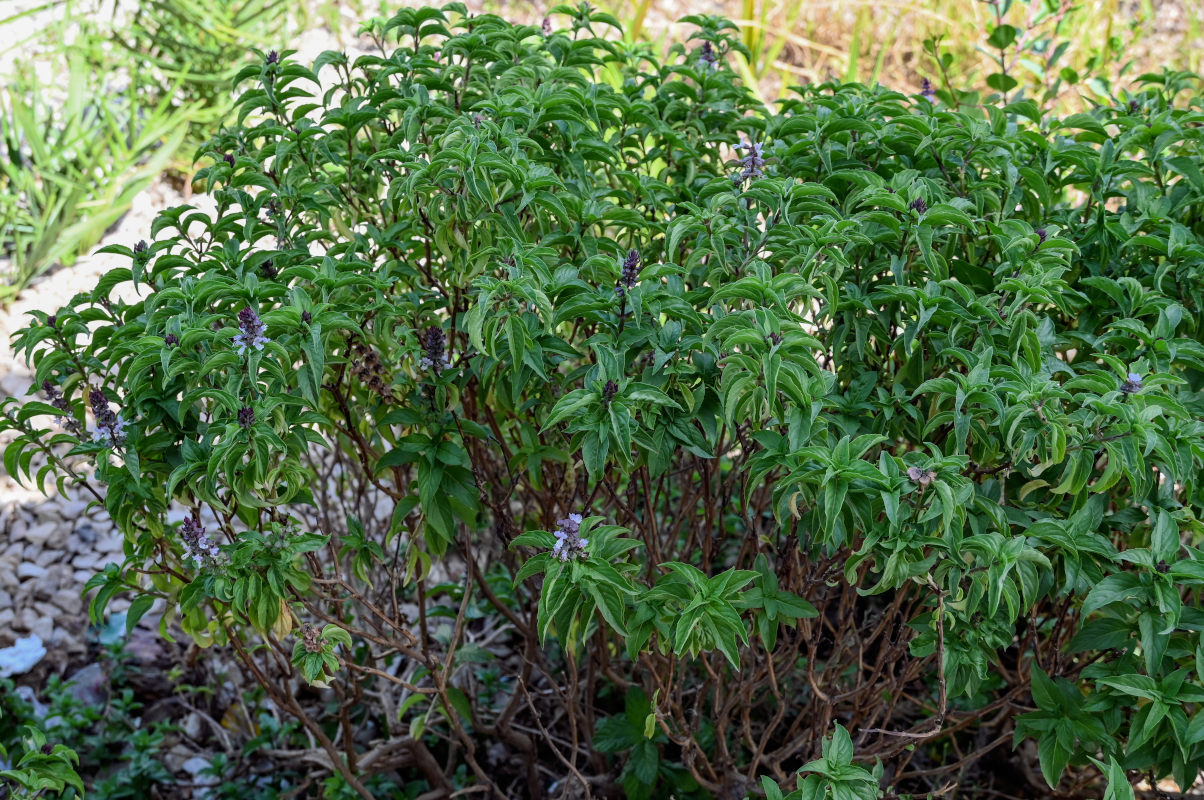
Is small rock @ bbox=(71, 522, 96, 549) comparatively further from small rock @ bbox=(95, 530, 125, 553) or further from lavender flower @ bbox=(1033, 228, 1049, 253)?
lavender flower @ bbox=(1033, 228, 1049, 253)

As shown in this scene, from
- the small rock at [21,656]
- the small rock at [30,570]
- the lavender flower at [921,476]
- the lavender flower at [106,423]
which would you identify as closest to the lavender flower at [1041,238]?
the lavender flower at [921,476]

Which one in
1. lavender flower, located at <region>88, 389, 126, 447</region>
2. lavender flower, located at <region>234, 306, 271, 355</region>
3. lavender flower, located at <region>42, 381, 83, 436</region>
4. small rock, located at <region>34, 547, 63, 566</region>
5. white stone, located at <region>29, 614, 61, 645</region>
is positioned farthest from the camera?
small rock, located at <region>34, 547, 63, 566</region>

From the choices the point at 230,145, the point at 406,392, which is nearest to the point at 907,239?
the point at 406,392

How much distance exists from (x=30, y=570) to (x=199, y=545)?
6.68ft

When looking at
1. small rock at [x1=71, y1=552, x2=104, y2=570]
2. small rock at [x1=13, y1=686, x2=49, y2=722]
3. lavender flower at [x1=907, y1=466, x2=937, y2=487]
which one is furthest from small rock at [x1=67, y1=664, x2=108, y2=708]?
lavender flower at [x1=907, y1=466, x2=937, y2=487]

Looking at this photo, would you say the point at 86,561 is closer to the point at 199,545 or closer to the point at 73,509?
the point at 73,509

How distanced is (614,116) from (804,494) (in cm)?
95

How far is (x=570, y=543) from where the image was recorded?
1.50m

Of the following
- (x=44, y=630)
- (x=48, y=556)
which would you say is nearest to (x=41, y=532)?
(x=48, y=556)

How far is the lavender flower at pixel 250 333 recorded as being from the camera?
1.60 m

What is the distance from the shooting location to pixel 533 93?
2.05 metres

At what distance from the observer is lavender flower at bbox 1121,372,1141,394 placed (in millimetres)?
1550

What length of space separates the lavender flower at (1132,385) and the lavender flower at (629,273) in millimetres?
737

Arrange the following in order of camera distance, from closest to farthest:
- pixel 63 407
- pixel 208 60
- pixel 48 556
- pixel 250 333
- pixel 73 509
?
pixel 250 333, pixel 63 407, pixel 48 556, pixel 73 509, pixel 208 60
